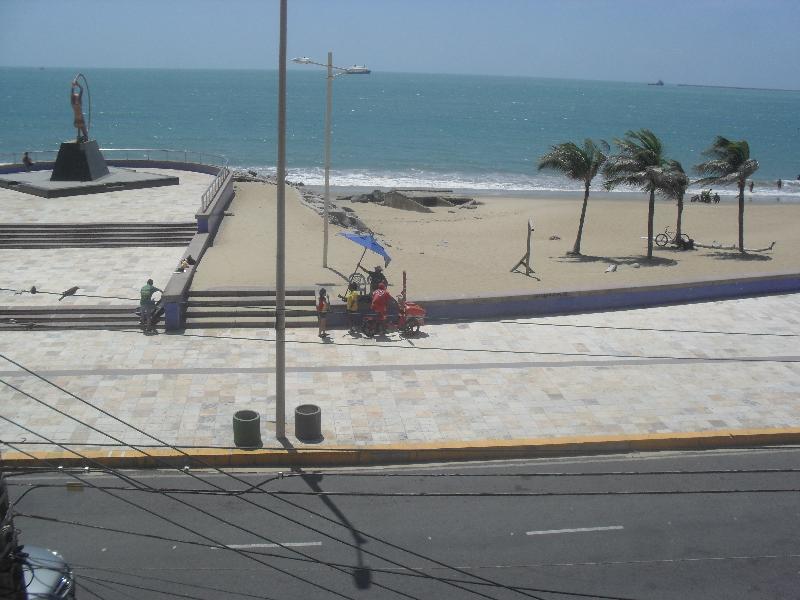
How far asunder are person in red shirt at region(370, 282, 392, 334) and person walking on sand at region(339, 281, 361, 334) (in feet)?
1.35

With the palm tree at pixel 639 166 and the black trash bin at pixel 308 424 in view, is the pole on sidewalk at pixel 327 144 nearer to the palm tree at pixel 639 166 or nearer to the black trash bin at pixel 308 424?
the black trash bin at pixel 308 424

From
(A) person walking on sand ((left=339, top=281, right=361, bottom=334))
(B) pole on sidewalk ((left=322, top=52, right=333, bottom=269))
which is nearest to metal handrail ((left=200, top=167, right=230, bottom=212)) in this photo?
(B) pole on sidewalk ((left=322, top=52, right=333, bottom=269))

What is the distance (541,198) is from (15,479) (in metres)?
52.6

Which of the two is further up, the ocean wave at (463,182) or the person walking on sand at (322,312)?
the ocean wave at (463,182)

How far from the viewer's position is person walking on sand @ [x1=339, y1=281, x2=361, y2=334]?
1981 cm

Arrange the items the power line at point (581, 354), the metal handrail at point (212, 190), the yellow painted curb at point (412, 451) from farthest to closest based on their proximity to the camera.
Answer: the metal handrail at point (212, 190)
the power line at point (581, 354)
the yellow painted curb at point (412, 451)

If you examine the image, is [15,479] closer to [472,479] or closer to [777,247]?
[472,479]

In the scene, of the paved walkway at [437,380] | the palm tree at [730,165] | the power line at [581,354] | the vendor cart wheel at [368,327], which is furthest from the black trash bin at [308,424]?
the palm tree at [730,165]

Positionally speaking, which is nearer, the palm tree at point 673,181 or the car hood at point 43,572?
the car hood at point 43,572

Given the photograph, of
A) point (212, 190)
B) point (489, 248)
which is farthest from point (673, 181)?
point (212, 190)

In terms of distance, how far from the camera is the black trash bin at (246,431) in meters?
13.9

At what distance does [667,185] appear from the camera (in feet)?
94.0

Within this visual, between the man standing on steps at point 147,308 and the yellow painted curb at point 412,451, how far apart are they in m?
6.03

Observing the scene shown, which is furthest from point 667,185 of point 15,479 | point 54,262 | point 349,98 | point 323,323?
point 349,98
